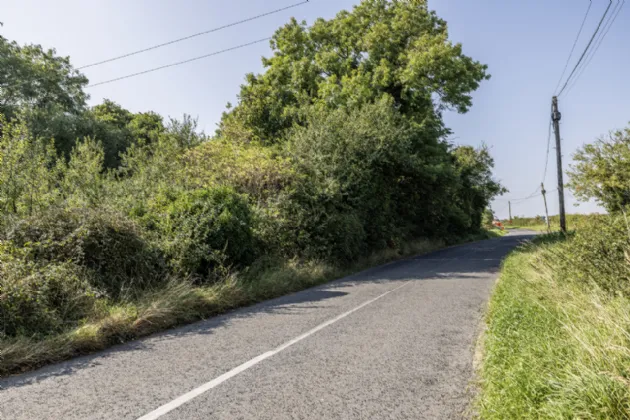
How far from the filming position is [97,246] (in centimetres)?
841

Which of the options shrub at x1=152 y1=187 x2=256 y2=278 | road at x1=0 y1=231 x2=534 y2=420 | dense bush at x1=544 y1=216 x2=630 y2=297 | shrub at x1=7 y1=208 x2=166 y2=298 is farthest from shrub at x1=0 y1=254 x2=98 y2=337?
dense bush at x1=544 y1=216 x2=630 y2=297

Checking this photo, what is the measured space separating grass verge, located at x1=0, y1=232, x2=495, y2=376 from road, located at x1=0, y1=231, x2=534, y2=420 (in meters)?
0.31

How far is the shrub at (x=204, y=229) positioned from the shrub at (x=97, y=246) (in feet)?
2.08

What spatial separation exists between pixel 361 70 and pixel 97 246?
19.7m

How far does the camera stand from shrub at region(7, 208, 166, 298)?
25.0 feet

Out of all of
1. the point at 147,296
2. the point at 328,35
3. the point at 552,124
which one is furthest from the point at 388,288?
the point at 328,35

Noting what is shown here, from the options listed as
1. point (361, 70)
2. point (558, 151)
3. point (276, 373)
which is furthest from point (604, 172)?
point (276, 373)

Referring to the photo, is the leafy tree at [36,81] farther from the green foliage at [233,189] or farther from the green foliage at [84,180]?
the green foliage at [84,180]

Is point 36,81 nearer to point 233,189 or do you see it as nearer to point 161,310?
point 233,189

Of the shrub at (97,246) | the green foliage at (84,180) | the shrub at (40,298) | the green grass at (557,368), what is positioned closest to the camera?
the green grass at (557,368)

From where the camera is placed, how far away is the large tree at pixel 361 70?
22.8m

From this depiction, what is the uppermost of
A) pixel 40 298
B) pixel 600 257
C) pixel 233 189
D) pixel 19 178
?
pixel 233 189

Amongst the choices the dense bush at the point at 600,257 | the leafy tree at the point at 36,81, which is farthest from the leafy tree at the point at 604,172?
the leafy tree at the point at 36,81

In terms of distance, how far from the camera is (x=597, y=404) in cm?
300
